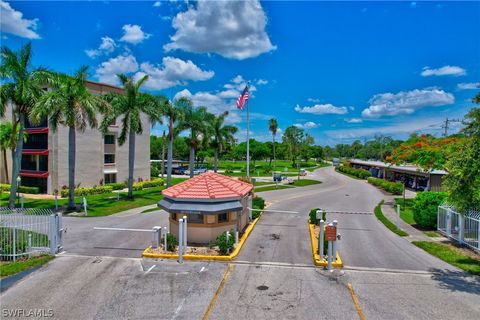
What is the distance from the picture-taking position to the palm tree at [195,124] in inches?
1572

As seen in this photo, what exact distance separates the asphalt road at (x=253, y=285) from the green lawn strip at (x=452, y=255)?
554mm

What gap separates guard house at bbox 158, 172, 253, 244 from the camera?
644 inches

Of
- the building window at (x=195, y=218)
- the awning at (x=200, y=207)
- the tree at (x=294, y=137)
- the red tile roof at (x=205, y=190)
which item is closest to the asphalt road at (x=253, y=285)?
the awning at (x=200, y=207)

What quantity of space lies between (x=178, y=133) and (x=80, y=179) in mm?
13776

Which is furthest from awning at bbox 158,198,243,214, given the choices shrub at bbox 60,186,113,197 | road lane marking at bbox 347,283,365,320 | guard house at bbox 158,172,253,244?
shrub at bbox 60,186,113,197

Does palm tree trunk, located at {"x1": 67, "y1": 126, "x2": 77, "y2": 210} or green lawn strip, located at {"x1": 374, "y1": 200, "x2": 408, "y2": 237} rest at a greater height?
palm tree trunk, located at {"x1": 67, "y1": 126, "x2": 77, "y2": 210}

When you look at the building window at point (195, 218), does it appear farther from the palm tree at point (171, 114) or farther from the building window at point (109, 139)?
the building window at point (109, 139)

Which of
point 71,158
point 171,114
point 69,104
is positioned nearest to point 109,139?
point 171,114

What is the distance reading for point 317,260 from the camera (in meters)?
14.8

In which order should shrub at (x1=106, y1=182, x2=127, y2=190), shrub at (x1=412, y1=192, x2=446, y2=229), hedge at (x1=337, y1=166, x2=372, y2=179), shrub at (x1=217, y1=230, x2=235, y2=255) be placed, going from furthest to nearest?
hedge at (x1=337, y1=166, x2=372, y2=179), shrub at (x1=106, y1=182, x2=127, y2=190), shrub at (x1=412, y1=192, x2=446, y2=229), shrub at (x1=217, y1=230, x2=235, y2=255)

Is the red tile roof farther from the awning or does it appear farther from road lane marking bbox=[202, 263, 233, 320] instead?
road lane marking bbox=[202, 263, 233, 320]

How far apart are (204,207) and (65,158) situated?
101 feet

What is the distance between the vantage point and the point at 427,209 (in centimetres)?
2197

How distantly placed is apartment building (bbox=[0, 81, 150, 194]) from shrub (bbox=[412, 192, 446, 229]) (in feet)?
99.5
